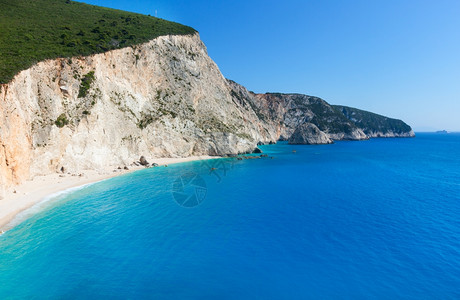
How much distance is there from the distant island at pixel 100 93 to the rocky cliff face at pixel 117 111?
0.18 m

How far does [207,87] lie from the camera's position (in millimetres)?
80125

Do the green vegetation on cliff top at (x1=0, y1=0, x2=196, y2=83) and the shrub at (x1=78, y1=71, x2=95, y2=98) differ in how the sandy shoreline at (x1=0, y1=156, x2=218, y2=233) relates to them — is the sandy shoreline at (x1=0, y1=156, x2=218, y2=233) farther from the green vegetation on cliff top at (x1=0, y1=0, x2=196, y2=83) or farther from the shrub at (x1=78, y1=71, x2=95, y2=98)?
the shrub at (x1=78, y1=71, x2=95, y2=98)

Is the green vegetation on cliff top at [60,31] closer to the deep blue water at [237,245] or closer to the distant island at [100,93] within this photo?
the distant island at [100,93]

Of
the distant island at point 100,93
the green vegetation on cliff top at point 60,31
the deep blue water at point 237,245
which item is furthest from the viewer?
the green vegetation on cliff top at point 60,31

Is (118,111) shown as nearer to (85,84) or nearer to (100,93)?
(100,93)

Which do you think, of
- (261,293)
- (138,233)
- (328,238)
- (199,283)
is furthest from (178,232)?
(328,238)

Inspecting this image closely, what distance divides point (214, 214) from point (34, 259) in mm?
15227

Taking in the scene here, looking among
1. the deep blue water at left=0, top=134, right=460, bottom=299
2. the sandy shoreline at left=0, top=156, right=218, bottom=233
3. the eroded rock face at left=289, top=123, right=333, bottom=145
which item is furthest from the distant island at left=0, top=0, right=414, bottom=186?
the eroded rock face at left=289, top=123, right=333, bottom=145

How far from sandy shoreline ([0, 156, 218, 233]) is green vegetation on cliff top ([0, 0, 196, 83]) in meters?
14.0

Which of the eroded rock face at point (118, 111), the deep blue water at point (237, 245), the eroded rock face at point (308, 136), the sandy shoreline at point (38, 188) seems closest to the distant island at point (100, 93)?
the eroded rock face at point (118, 111)

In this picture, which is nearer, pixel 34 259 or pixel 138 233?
pixel 34 259

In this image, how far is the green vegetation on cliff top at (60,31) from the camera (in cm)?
4012

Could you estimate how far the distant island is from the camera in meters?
35.8

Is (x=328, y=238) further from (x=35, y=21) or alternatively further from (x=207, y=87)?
(x=35, y=21)
